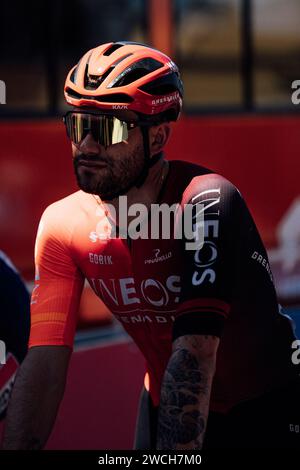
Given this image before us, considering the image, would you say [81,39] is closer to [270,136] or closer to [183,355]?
[270,136]

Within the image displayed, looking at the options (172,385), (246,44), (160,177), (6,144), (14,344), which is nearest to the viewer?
(172,385)

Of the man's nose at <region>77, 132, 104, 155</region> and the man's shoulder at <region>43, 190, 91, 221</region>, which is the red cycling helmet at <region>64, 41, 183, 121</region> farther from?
the man's shoulder at <region>43, 190, 91, 221</region>

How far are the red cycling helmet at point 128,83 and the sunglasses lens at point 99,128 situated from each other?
0.04 meters

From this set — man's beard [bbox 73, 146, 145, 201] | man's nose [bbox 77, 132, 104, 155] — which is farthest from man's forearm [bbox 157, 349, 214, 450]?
man's nose [bbox 77, 132, 104, 155]

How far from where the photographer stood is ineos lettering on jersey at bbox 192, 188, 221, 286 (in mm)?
2959

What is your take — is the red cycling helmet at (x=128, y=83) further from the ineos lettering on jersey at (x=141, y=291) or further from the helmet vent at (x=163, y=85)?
the ineos lettering on jersey at (x=141, y=291)

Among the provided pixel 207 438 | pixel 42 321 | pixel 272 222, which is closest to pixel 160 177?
pixel 42 321

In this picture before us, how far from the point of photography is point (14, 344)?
150 inches

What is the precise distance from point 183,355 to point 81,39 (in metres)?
3.32

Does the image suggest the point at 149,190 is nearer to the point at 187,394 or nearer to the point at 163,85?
the point at 163,85

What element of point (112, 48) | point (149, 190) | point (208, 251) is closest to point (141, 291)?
point (149, 190)

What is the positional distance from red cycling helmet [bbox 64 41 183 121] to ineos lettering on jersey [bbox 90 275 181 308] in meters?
0.53

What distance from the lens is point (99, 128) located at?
3.20 m

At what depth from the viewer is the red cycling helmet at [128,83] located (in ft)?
10.6
